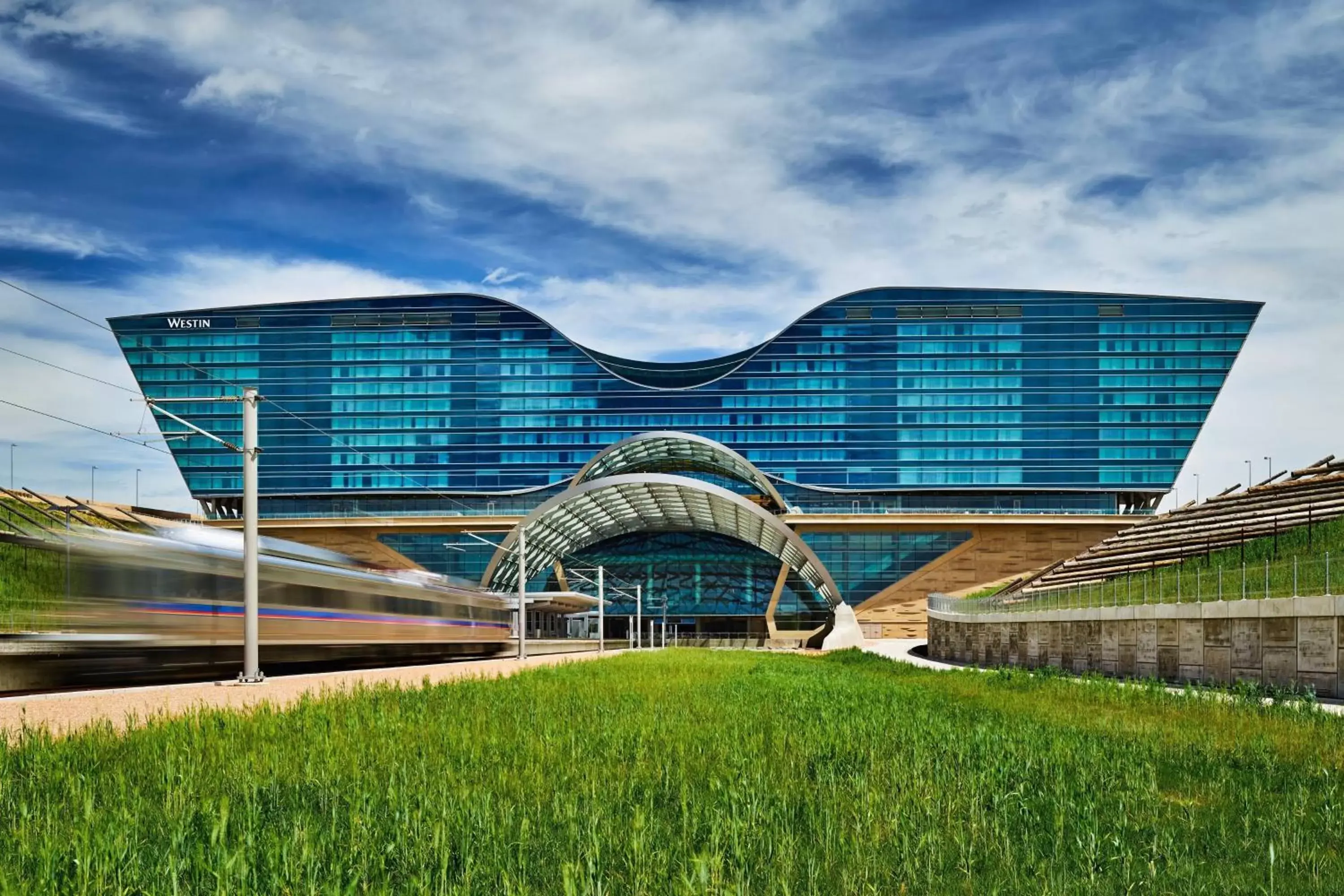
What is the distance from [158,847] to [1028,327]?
121 metres

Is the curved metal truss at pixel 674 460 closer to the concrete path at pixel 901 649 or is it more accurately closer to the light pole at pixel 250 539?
the concrete path at pixel 901 649

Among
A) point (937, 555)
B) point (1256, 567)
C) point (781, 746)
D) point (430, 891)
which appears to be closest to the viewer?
point (430, 891)

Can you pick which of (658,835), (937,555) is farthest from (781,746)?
(937,555)

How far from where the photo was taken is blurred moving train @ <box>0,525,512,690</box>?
2247 centimetres

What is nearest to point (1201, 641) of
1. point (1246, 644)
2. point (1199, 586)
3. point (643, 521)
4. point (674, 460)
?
point (1199, 586)

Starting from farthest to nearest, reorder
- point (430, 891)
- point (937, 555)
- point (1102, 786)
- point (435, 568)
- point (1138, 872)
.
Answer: point (435, 568) → point (937, 555) → point (1102, 786) → point (1138, 872) → point (430, 891)

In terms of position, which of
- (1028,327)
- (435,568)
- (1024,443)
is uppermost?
(1028,327)

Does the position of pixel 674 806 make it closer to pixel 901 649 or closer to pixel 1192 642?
pixel 1192 642

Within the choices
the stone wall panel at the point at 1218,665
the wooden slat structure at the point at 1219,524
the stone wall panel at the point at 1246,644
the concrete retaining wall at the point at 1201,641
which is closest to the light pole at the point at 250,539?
the stone wall panel at the point at 1218,665

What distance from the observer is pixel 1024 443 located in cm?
11581

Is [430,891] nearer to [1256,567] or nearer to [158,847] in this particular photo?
[158,847]

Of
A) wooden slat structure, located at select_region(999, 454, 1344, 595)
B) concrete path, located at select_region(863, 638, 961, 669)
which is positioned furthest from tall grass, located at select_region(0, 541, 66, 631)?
wooden slat structure, located at select_region(999, 454, 1344, 595)

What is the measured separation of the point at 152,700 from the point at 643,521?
277 feet

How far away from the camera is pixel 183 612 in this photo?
991 inches
